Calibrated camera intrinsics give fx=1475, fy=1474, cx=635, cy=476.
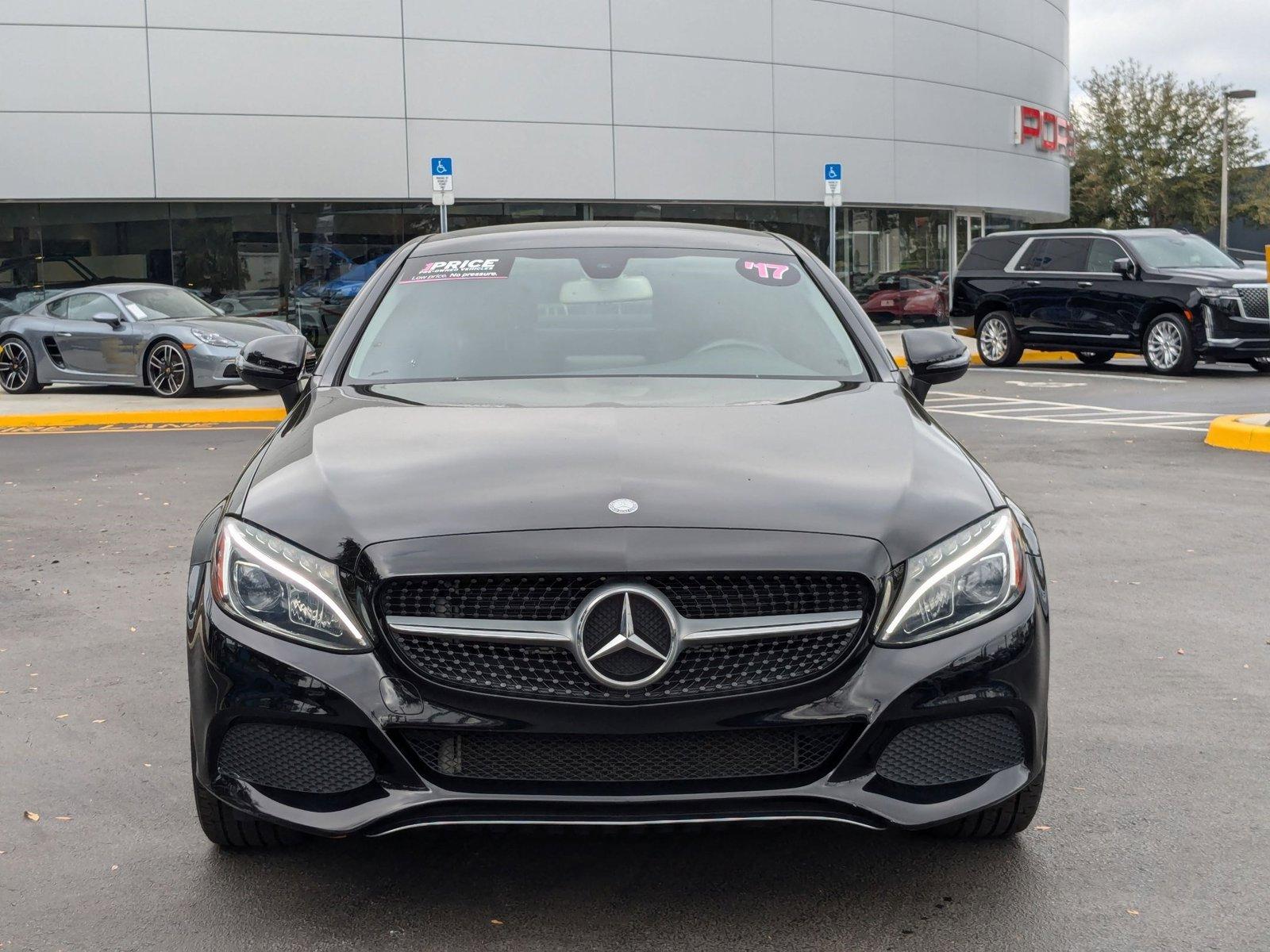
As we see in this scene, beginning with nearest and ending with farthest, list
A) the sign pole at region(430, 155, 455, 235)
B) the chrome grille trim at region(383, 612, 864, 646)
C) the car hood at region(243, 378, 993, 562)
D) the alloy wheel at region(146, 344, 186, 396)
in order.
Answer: the chrome grille trim at region(383, 612, 864, 646) → the car hood at region(243, 378, 993, 562) → the alloy wheel at region(146, 344, 186, 396) → the sign pole at region(430, 155, 455, 235)

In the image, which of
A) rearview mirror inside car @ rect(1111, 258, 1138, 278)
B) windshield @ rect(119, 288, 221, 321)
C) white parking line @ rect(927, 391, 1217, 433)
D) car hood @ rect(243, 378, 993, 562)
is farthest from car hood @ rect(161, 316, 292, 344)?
car hood @ rect(243, 378, 993, 562)

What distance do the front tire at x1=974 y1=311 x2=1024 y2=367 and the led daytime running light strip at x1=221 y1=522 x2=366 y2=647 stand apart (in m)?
19.3

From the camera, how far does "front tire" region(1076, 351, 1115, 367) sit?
72.9ft

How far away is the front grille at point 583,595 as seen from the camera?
9.68 feet

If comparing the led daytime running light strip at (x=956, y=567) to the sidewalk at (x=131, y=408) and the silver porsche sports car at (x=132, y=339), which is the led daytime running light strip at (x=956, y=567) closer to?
the sidewalk at (x=131, y=408)

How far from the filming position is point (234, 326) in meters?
→ 17.8

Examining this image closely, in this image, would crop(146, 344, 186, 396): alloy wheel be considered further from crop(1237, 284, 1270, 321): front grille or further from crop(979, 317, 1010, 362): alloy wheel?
crop(1237, 284, 1270, 321): front grille

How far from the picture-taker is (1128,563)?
283 inches

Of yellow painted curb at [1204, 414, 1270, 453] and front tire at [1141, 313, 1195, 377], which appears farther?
front tire at [1141, 313, 1195, 377]

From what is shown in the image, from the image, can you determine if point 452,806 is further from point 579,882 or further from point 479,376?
point 479,376

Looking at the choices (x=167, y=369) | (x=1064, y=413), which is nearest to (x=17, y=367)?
(x=167, y=369)

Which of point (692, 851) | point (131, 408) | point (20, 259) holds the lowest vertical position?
point (692, 851)

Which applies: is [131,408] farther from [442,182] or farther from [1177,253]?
[1177,253]

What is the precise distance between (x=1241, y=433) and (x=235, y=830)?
10226mm
